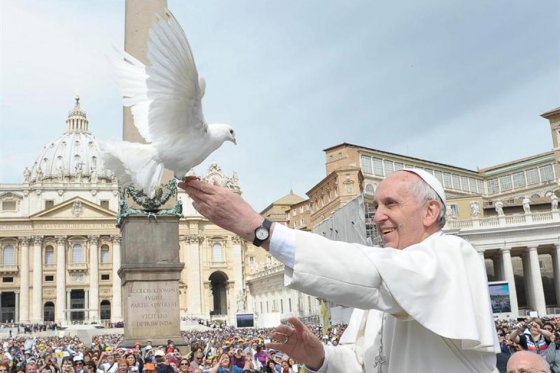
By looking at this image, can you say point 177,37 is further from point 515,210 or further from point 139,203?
point 515,210

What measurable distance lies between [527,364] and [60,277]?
317ft

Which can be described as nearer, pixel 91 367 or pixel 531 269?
pixel 91 367

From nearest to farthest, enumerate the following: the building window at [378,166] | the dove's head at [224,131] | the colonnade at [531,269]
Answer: the dove's head at [224,131], the colonnade at [531,269], the building window at [378,166]

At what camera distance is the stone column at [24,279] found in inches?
3602

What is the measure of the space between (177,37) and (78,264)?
97919 millimetres

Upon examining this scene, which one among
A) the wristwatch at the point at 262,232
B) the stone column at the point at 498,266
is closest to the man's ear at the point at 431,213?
the wristwatch at the point at 262,232

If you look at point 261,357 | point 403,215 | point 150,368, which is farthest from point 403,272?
point 261,357

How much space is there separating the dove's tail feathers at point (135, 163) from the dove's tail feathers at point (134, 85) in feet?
0.26

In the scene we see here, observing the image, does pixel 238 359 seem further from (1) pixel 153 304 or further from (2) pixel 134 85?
(2) pixel 134 85

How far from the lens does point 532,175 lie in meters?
72.1

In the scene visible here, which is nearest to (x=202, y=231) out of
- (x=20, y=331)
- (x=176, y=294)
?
(x=20, y=331)

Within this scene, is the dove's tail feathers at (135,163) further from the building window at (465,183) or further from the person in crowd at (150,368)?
the building window at (465,183)

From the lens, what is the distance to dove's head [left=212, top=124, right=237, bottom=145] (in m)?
3.04

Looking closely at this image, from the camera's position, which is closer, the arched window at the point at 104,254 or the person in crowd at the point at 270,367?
the person in crowd at the point at 270,367
